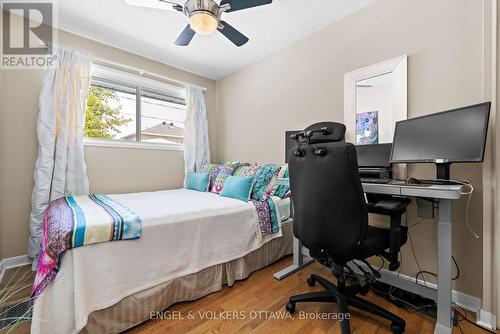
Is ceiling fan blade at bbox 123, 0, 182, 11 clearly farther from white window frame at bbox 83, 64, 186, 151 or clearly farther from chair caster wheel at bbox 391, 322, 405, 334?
chair caster wheel at bbox 391, 322, 405, 334

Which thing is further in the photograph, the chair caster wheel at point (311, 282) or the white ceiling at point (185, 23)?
the white ceiling at point (185, 23)

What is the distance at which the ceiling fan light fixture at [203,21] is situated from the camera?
5.48ft

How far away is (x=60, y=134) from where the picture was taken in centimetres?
233

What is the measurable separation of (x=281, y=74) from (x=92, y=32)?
2285 mm

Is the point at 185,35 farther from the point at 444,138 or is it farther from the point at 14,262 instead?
the point at 14,262

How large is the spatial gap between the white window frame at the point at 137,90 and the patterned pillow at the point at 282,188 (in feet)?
5.61

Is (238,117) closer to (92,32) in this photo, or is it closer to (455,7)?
(92,32)

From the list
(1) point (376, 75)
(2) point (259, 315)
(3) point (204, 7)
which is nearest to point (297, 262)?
(2) point (259, 315)

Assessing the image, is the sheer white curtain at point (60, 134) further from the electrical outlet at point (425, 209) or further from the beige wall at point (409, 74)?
the electrical outlet at point (425, 209)

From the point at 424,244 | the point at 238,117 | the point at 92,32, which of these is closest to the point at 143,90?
the point at 92,32

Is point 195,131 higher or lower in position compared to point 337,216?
higher

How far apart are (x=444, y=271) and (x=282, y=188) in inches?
60.4

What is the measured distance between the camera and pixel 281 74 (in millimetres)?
2889

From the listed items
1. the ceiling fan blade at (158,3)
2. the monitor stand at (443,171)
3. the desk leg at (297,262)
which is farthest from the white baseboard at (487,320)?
the ceiling fan blade at (158,3)
